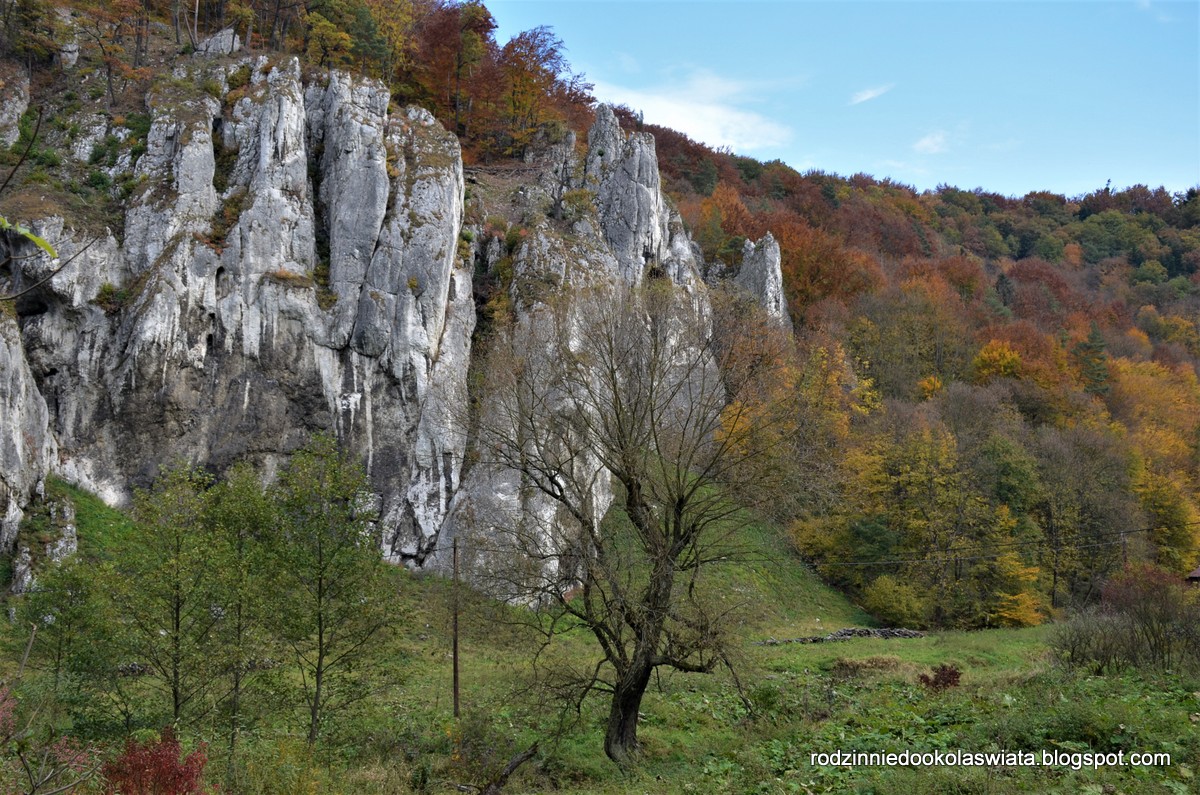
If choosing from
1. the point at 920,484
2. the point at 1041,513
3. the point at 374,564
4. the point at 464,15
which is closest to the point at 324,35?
the point at 464,15

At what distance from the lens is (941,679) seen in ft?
56.3

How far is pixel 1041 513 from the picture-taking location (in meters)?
33.7

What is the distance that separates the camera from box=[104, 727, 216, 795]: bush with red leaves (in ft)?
28.8

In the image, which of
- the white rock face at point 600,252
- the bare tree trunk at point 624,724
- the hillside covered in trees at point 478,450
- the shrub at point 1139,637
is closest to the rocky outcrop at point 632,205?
the white rock face at point 600,252

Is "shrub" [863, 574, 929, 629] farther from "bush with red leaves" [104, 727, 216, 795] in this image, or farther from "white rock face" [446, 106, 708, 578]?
"bush with red leaves" [104, 727, 216, 795]

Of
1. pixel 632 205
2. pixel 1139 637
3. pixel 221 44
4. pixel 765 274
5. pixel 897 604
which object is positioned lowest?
pixel 897 604

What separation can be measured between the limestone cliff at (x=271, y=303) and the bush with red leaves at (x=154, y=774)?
1468 centimetres

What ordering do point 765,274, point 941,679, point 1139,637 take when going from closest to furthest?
point 1139,637 → point 941,679 → point 765,274

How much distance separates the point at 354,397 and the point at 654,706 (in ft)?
55.6

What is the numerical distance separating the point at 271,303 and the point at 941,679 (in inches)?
969

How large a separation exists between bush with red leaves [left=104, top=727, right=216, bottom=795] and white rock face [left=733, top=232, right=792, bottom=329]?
124ft

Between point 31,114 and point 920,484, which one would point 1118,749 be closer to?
point 920,484

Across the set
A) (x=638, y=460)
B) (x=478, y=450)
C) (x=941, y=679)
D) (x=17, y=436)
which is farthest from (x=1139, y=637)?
(x=17, y=436)

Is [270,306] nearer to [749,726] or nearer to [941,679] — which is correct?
[749,726]
